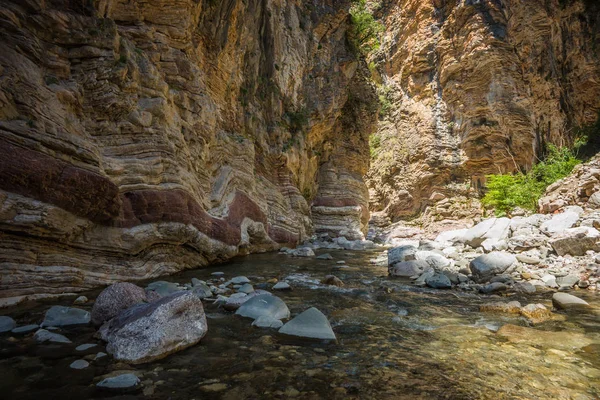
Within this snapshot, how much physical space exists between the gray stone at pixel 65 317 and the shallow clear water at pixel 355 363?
0.22 metres

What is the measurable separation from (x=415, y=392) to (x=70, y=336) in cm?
297

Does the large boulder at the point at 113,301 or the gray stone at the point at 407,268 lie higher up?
the large boulder at the point at 113,301

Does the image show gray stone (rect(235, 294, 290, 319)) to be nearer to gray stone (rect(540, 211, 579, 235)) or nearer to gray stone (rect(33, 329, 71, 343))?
gray stone (rect(33, 329, 71, 343))

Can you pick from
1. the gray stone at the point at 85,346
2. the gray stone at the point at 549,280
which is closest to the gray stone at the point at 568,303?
the gray stone at the point at 549,280

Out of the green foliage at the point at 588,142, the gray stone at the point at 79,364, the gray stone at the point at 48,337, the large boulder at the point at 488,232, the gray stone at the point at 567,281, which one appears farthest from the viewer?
the green foliage at the point at 588,142

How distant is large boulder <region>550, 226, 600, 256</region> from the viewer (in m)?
6.45

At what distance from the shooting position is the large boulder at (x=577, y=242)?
6.45 m

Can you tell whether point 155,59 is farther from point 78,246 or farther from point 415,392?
point 415,392

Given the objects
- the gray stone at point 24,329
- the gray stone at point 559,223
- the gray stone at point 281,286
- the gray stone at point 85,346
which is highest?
the gray stone at point 559,223

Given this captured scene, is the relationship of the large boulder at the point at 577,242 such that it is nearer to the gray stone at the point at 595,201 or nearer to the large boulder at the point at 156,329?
the gray stone at the point at 595,201

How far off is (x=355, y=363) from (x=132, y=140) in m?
5.67

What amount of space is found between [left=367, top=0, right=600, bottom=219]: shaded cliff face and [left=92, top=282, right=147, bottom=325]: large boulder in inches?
912

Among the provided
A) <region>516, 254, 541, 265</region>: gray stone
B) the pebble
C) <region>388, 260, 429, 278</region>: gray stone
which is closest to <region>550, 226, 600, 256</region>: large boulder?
<region>516, 254, 541, 265</region>: gray stone

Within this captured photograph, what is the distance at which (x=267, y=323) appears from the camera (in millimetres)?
3320
